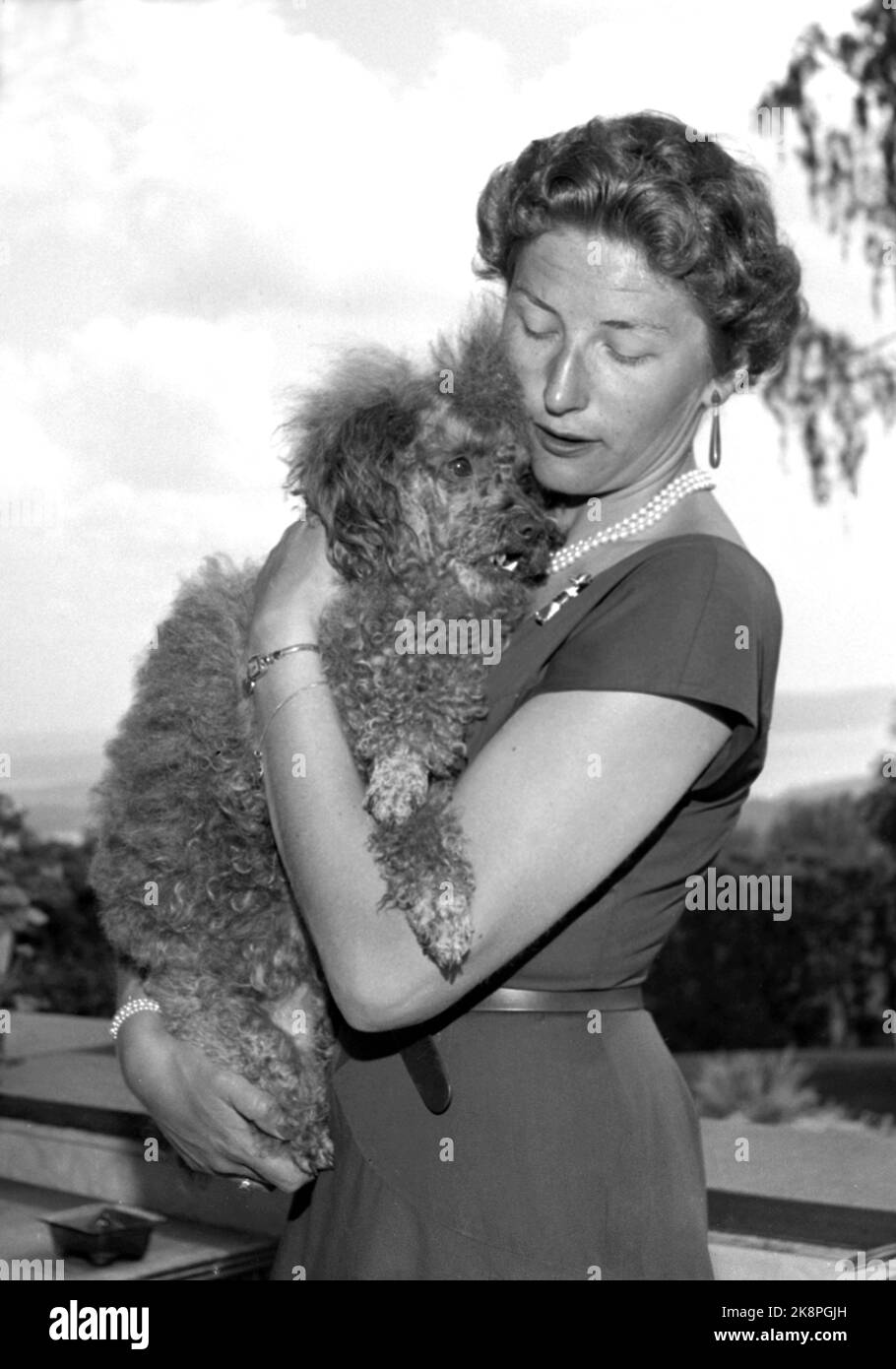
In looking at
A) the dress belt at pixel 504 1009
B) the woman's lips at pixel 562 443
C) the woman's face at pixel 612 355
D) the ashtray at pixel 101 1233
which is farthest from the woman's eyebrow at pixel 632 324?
the ashtray at pixel 101 1233

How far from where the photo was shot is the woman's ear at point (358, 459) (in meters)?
2.45

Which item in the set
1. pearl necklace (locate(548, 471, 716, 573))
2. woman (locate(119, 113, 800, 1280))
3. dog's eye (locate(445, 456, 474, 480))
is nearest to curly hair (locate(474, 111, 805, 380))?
woman (locate(119, 113, 800, 1280))

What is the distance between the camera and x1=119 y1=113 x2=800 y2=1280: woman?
1.81m

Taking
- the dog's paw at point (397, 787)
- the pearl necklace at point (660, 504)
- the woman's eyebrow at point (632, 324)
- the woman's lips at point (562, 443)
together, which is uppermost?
the woman's eyebrow at point (632, 324)

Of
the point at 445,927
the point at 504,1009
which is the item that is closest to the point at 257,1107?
the point at 504,1009

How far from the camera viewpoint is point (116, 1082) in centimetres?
561

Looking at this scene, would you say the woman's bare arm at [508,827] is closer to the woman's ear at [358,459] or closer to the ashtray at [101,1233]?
the woman's ear at [358,459]

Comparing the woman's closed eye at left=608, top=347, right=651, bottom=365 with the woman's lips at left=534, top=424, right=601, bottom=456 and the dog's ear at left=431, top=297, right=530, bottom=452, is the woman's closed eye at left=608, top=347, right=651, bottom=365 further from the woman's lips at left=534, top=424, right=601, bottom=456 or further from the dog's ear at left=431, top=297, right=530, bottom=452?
the dog's ear at left=431, top=297, right=530, bottom=452

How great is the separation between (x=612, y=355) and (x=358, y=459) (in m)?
0.64

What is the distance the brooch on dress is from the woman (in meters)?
0.02

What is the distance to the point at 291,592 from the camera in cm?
203

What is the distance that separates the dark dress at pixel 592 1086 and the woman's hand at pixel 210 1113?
20 centimetres
